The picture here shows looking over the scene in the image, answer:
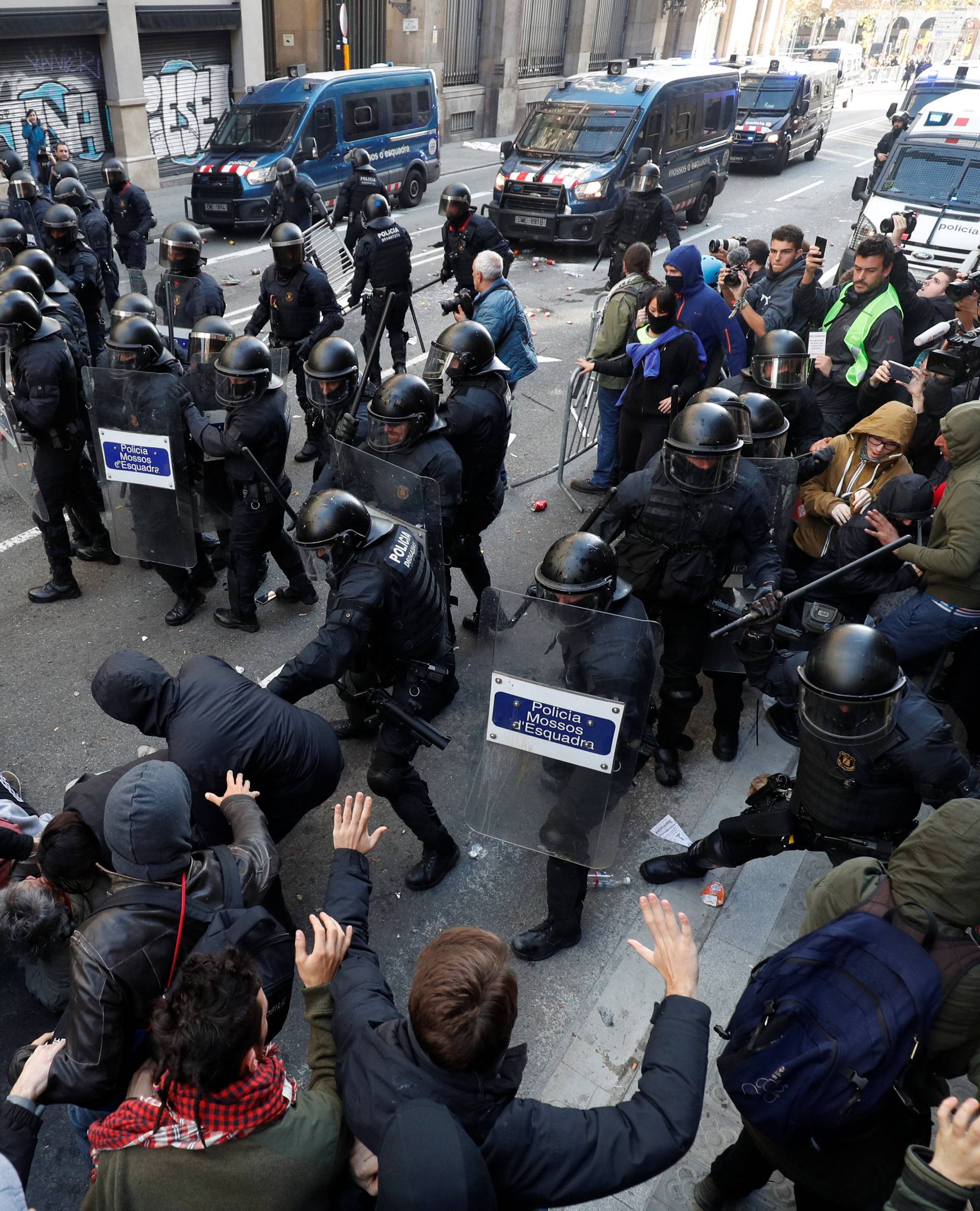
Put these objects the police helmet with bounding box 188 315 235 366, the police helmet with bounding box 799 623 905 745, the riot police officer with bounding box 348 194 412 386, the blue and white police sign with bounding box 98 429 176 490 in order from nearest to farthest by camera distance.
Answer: the police helmet with bounding box 799 623 905 745 < the blue and white police sign with bounding box 98 429 176 490 < the police helmet with bounding box 188 315 235 366 < the riot police officer with bounding box 348 194 412 386

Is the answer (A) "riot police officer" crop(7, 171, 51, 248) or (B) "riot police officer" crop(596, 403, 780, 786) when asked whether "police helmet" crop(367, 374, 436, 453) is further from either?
(A) "riot police officer" crop(7, 171, 51, 248)

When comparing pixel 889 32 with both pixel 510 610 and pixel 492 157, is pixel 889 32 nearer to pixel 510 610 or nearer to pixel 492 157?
pixel 492 157

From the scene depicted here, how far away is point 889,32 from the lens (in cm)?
5772

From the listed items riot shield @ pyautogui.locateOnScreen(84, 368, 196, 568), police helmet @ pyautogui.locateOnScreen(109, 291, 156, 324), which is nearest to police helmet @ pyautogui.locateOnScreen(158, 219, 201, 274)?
police helmet @ pyautogui.locateOnScreen(109, 291, 156, 324)

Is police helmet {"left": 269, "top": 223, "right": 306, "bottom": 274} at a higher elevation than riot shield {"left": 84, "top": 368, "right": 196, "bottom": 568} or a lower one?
higher

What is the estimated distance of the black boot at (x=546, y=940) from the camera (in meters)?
3.63

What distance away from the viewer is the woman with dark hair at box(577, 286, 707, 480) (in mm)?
5809

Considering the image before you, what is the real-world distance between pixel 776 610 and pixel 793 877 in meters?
1.21

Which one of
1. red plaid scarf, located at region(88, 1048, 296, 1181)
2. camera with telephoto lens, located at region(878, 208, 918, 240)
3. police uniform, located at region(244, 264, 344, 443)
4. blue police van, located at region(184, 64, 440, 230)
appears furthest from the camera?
blue police van, located at region(184, 64, 440, 230)

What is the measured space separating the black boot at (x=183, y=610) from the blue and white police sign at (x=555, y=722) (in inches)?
122

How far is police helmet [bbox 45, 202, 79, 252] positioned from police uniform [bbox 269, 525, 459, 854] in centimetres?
587

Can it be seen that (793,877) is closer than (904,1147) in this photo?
No

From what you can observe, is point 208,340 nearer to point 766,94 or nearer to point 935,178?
point 935,178

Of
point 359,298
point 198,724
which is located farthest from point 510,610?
point 359,298
